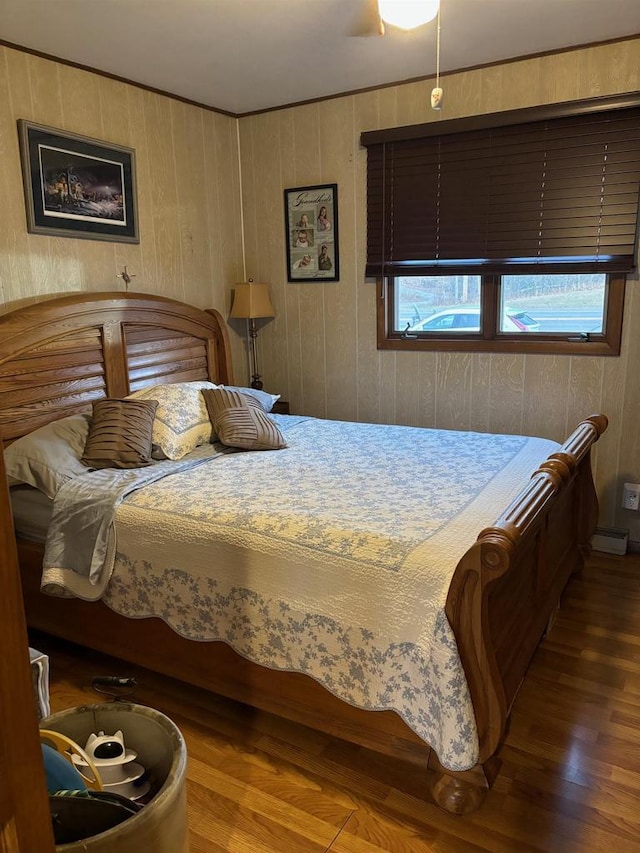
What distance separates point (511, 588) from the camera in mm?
2014

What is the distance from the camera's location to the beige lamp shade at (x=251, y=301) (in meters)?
4.03

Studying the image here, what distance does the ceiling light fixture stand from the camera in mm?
2203

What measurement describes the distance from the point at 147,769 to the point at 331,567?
0.71 m

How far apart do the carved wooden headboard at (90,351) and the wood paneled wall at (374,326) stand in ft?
2.19

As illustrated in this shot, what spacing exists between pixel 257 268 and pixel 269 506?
2.52 meters

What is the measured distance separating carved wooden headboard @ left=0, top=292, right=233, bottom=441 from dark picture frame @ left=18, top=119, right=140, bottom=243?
1.18ft

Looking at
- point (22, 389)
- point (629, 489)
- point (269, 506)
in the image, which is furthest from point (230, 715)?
point (629, 489)

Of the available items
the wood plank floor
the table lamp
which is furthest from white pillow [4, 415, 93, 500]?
the table lamp

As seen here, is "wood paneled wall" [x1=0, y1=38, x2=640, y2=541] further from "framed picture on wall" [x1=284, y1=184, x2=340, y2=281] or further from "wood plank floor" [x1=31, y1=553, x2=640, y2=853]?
"wood plank floor" [x1=31, y1=553, x2=640, y2=853]

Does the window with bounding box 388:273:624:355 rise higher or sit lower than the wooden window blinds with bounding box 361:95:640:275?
lower

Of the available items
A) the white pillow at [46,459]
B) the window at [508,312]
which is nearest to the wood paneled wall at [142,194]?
the white pillow at [46,459]

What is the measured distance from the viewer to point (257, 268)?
14.1ft

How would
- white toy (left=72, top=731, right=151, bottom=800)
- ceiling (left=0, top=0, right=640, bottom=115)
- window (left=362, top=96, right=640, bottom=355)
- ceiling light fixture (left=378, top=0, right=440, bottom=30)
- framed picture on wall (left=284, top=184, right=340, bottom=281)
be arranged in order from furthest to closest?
framed picture on wall (left=284, top=184, right=340, bottom=281) < window (left=362, top=96, right=640, bottom=355) < ceiling (left=0, top=0, right=640, bottom=115) < ceiling light fixture (left=378, top=0, right=440, bottom=30) < white toy (left=72, top=731, right=151, bottom=800)

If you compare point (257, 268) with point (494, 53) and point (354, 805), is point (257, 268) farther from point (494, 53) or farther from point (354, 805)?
point (354, 805)
